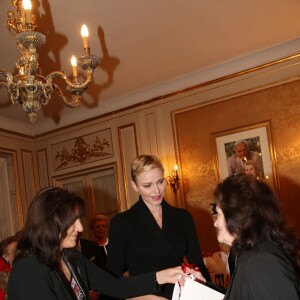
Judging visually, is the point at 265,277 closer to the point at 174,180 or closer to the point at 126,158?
the point at 174,180

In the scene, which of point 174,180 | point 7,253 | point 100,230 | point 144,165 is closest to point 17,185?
point 100,230

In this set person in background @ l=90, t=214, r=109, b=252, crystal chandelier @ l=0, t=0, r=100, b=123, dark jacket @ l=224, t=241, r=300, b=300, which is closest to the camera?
dark jacket @ l=224, t=241, r=300, b=300

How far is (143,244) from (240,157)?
11.7 feet

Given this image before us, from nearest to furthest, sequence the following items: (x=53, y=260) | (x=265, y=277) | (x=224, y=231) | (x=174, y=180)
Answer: (x=265, y=277) → (x=224, y=231) → (x=53, y=260) → (x=174, y=180)

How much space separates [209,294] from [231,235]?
0.34 metres

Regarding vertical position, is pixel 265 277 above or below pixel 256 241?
below

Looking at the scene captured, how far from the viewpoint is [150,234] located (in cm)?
235

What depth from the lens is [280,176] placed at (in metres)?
5.32

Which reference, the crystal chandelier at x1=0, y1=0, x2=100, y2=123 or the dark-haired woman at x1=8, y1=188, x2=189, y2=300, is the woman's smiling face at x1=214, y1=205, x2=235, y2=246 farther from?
the crystal chandelier at x1=0, y1=0, x2=100, y2=123

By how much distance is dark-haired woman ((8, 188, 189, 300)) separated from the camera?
5.56 feet

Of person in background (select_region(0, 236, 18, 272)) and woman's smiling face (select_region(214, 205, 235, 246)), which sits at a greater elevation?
woman's smiling face (select_region(214, 205, 235, 246))

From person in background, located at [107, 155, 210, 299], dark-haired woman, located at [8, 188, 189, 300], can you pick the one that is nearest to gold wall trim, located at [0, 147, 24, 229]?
person in background, located at [107, 155, 210, 299]

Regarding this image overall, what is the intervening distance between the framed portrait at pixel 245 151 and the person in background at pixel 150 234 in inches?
125

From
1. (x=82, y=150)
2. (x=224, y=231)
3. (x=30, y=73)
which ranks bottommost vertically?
(x=224, y=231)
